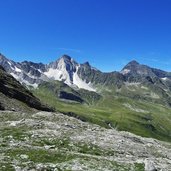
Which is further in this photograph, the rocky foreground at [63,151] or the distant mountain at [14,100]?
the distant mountain at [14,100]

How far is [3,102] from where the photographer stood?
79688 mm

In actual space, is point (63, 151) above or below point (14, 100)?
below

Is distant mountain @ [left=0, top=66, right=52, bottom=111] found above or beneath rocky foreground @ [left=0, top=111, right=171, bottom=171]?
above

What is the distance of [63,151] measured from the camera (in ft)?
113

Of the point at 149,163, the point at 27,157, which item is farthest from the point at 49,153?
the point at 149,163

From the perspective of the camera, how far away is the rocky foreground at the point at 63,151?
28547 mm

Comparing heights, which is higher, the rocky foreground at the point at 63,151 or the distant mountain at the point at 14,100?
the distant mountain at the point at 14,100

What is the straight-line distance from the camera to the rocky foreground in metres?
28.5

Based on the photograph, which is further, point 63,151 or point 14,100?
point 14,100

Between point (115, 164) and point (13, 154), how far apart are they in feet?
29.9

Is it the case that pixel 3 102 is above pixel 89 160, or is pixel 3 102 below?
above

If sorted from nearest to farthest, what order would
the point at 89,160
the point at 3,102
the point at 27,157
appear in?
1. the point at 27,157
2. the point at 89,160
3. the point at 3,102

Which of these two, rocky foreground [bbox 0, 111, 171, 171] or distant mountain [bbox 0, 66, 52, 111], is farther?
distant mountain [bbox 0, 66, 52, 111]

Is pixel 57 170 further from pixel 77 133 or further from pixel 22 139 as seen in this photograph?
pixel 77 133
